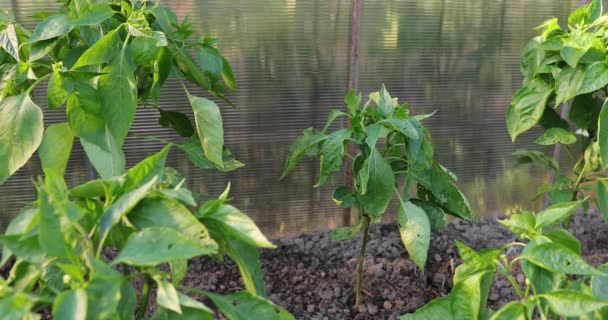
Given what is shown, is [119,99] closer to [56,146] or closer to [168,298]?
[56,146]

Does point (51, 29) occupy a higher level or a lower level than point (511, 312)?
higher

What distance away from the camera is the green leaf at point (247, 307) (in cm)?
101

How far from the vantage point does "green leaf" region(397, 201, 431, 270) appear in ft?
5.14

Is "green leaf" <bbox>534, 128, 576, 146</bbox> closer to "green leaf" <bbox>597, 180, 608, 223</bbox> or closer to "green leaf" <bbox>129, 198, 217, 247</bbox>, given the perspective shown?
"green leaf" <bbox>597, 180, 608, 223</bbox>

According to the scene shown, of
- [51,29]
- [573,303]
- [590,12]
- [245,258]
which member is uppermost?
[51,29]

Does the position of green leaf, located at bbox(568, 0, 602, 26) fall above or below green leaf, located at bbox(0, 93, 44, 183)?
above

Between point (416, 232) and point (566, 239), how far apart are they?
0.38m

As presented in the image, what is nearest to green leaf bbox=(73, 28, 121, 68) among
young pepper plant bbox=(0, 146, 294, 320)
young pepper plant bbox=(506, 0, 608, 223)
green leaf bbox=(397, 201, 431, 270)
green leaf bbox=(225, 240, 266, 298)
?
young pepper plant bbox=(0, 146, 294, 320)

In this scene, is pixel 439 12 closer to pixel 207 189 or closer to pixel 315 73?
pixel 315 73

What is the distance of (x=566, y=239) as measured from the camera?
4.36ft

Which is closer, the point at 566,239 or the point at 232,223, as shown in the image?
the point at 232,223

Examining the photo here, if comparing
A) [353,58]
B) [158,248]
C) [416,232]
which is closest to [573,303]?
[416,232]

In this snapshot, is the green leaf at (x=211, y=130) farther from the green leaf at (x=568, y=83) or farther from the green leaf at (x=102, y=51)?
the green leaf at (x=568, y=83)

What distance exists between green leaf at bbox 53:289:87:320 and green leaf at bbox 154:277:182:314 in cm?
10
